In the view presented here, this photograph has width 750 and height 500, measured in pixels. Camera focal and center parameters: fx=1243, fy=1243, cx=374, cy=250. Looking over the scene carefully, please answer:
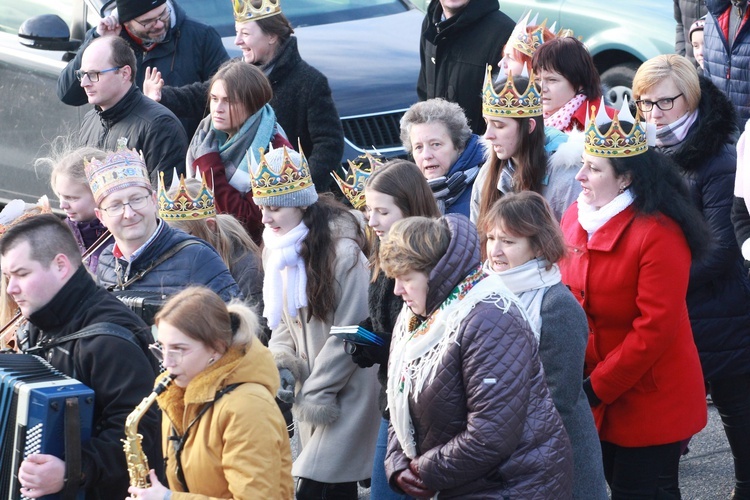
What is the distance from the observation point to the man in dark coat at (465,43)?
7430 millimetres

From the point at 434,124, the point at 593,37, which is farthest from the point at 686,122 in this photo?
the point at 593,37

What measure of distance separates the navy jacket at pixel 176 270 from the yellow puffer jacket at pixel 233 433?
1.30m

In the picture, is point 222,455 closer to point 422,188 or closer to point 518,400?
point 518,400

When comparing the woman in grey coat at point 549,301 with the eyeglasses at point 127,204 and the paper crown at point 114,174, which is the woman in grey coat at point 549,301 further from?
the paper crown at point 114,174

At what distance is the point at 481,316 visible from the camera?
401 cm

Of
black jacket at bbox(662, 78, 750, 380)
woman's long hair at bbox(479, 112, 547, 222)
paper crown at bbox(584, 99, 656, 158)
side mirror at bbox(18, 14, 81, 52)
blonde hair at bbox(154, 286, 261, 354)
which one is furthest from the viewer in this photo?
side mirror at bbox(18, 14, 81, 52)

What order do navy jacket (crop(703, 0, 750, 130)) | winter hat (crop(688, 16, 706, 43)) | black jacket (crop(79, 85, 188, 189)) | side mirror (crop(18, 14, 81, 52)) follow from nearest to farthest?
black jacket (crop(79, 85, 188, 189)), navy jacket (crop(703, 0, 750, 130)), winter hat (crop(688, 16, 706, 43)), side mirror (crop(18, 14, 81, 52))

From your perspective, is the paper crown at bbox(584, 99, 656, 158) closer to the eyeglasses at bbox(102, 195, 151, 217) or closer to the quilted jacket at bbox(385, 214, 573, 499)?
the quilted jacket at bbox(385, 214, 573, 499)

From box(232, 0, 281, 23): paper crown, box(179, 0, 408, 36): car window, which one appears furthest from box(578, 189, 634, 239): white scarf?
box(179, 0, 408, 36): car window

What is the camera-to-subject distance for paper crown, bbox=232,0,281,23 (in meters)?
7.33

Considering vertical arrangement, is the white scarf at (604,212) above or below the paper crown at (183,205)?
above

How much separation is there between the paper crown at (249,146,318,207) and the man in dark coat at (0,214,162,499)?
1144 millimetres

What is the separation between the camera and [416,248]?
407cm

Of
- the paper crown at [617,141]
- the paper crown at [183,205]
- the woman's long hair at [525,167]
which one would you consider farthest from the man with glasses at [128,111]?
the paper crown at [617,141]
